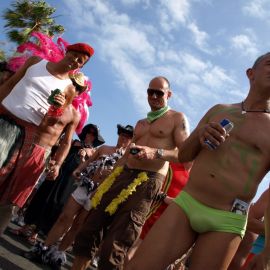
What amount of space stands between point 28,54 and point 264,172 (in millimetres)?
3286

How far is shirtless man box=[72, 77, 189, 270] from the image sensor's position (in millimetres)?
3877

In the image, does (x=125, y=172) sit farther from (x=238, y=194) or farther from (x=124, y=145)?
(x=124, y=145)

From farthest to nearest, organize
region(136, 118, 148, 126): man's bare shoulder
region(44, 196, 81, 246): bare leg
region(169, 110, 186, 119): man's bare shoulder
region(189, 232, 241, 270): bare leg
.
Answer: region(44, 196, 81, 246): bare leg → region(136, 118, 148, 126): man's bare shoulder → region(169, 110, 186, 119): man's bare shoulder → region(189, 232, 241, 270): bare leg

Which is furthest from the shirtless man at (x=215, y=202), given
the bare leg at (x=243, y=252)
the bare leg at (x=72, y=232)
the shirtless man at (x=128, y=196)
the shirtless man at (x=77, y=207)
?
the bare leg at (x=72, y=232)

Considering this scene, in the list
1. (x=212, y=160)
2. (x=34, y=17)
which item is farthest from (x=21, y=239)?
(x=34, y=17)

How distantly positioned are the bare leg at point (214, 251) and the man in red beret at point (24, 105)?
Result: 2015mm

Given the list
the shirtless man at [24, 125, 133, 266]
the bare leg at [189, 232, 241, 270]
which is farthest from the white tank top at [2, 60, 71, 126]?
the bare leg at [189, 232, 241, 270]

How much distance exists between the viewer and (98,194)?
173 inches

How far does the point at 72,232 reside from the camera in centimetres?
592

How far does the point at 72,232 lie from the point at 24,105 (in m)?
2.46

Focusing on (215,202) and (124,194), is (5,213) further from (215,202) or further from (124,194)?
(215,202)

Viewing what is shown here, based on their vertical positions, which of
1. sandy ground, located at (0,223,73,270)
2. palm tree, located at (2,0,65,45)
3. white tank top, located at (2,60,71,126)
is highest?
palm tree, located at (2,0,65,45)

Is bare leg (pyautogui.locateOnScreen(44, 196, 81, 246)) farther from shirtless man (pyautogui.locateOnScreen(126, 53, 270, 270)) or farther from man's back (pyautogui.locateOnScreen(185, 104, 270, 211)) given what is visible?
man's back (pyautogui.locateOnScreen(185, 104, 270, 211))

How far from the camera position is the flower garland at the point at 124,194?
4.11 meters
